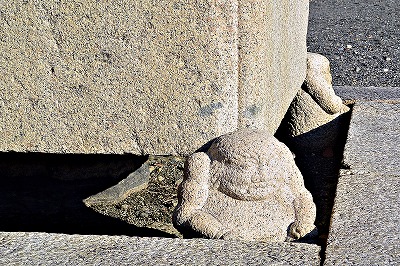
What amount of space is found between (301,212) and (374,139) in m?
0.70

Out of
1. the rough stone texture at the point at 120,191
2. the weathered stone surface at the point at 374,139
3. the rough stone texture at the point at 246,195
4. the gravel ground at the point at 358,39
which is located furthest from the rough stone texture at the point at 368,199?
the gravel ground at the point at 358,39

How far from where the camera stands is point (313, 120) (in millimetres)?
2975

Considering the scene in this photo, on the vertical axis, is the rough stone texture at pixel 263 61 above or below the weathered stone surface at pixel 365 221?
above

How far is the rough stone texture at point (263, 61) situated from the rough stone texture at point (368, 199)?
1.05ft

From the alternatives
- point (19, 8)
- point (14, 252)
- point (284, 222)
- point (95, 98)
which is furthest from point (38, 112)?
point (284, 222)

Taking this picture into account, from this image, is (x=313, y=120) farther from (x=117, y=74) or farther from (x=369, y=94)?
(x=117, y=74)

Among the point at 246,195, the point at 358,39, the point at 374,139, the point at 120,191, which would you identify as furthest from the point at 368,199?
the point at 358,39

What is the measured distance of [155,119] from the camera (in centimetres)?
230

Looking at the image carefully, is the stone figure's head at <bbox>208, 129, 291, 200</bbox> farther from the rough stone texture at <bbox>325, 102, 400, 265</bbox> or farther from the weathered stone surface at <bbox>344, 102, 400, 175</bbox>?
the weathered stone surface at <bbox>344, 102, 400, 175</bbox>

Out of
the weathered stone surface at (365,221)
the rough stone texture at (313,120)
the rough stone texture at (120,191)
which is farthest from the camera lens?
the rough stone texture at (120,191)

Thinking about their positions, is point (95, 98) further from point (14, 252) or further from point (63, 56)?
point (14, 252)

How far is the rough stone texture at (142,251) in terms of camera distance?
1698 mm

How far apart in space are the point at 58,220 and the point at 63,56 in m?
0.95

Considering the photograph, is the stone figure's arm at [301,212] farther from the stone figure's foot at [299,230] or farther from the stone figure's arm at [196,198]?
the stone figure's arm at [196,198]
